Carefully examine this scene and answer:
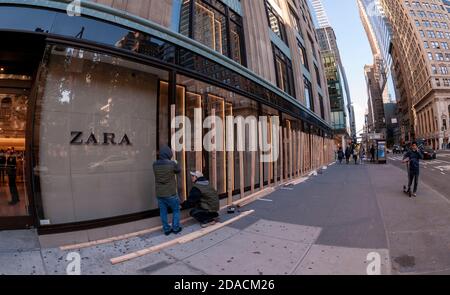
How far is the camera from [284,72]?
1608 centimetres

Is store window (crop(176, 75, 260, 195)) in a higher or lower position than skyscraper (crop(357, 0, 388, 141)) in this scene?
lower

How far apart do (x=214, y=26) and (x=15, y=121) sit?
7930 mm

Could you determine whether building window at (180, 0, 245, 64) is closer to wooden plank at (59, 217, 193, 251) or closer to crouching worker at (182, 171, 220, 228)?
crouching worker at (182, 171, 220, 228)

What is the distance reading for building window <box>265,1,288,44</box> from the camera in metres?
15.4

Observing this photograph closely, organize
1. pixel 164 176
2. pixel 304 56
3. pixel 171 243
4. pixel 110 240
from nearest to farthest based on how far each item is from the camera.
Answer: pixel 171 243
pixel 110 240
pixel 164 176
pixel 304 56

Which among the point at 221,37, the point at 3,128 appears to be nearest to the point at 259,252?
the point at 3,128

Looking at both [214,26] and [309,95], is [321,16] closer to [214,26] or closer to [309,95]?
[309,95]

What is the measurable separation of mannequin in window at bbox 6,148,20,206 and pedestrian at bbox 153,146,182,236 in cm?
377

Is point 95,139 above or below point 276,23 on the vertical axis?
below

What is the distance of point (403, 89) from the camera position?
389ft

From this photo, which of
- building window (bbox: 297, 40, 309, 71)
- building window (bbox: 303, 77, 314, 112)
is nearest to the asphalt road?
building window (bbox: 303, 77, 314, 112)

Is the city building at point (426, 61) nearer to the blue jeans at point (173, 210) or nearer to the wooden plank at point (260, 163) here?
the wooden plank at point (260, 163)

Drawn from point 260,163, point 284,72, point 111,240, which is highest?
point 284,72

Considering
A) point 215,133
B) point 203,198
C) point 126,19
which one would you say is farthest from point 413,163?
point 126,19
